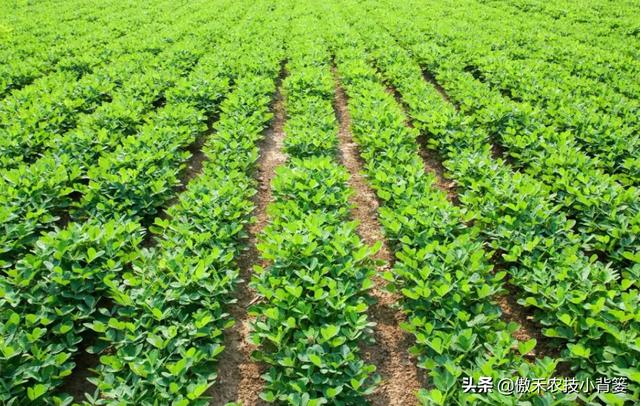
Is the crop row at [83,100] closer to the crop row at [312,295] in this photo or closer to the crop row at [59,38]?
the crop row at [59,38]

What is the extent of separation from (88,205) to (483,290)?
14.2 feet

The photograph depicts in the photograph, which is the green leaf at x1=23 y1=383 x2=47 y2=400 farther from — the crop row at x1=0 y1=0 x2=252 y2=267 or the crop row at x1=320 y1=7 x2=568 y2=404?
the crop row at x1=320 y1=7 x2=568 y2=404

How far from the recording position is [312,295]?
12.2 feet

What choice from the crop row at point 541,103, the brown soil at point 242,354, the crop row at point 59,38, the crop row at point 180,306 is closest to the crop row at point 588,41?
the crop row at point 541,103

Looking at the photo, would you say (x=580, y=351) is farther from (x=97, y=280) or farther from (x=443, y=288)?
(x=97, y=280)

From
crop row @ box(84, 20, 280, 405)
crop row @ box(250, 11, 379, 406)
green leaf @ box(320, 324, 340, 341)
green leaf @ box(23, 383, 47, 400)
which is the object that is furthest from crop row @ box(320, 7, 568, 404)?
green leaf @ box(23, 383, 47, 400)

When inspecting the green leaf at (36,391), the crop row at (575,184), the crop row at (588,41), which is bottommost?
the green leaf at (36,391)

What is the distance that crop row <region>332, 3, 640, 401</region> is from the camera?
121 inches

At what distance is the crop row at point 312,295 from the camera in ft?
9.90

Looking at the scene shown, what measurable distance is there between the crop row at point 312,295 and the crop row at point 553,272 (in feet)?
4.78

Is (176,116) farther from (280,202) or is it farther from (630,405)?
(630,405)

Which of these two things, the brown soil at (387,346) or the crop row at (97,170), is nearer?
the brown soil at (387,346)

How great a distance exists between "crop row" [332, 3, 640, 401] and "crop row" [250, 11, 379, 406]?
4.78ft

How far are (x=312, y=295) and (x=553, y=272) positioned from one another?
216cm
